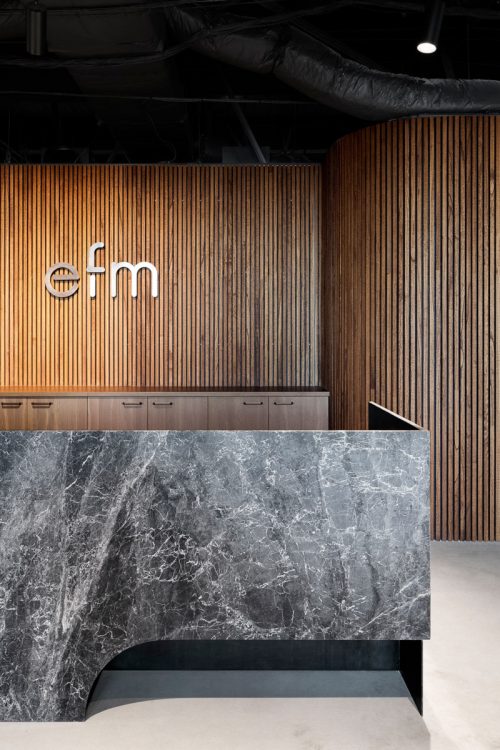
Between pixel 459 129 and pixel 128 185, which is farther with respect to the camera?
pixel 128 185

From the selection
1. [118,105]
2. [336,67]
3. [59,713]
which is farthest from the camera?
[118,105]

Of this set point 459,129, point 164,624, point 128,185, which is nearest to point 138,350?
point 128,185

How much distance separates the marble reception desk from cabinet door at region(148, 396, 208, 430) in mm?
3313

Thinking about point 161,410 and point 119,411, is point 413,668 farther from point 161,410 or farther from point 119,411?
point 119,411

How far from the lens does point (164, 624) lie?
2850 millimetres

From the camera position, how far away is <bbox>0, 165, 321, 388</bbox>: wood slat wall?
6.76 m

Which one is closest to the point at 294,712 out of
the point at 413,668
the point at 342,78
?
the point at 413,668

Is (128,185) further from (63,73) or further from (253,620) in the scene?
(253,620)

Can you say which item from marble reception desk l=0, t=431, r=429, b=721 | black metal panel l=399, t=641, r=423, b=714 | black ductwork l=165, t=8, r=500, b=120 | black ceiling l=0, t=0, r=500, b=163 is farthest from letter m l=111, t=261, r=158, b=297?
black metal panel l=399, t=641, r=423, b=714

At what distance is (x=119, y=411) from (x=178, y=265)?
5.58ft

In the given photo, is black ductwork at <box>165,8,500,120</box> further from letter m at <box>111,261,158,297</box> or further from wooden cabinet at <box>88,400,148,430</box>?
wooden cabinet at <box>88,400,148,430</box>

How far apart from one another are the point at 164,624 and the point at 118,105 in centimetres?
536

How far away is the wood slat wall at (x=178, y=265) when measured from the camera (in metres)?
6.76

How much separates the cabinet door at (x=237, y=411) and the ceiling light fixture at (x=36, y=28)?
3246 mm
